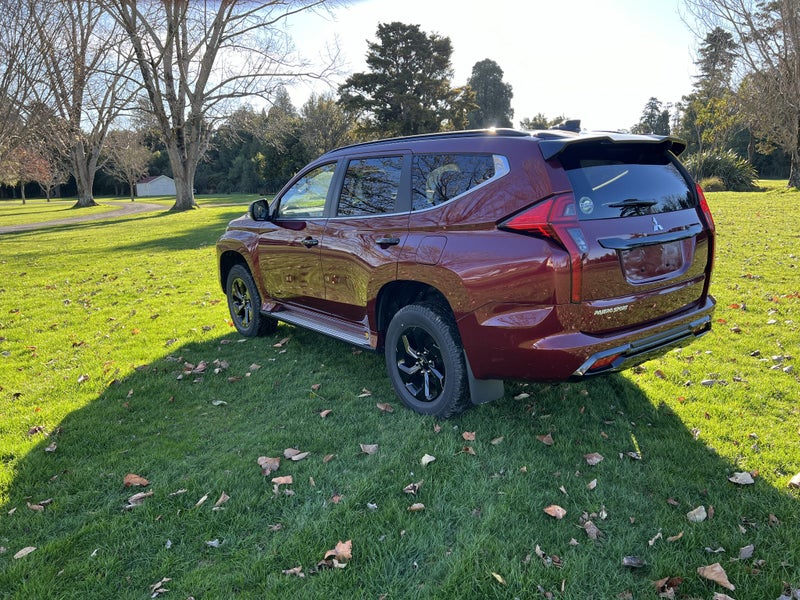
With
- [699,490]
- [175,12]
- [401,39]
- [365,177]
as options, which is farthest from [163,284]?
[401,39]

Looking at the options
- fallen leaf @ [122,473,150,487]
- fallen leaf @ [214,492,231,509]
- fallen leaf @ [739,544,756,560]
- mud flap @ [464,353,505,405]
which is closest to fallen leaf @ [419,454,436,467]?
mud flap @ [464,353,505,405]

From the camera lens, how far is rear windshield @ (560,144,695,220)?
9.61 ft

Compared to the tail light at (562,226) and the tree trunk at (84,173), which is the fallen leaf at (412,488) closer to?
the tail light at (562,226)

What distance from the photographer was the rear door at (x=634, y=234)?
284cm

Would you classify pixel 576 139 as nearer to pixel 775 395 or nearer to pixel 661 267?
pixel 661 267

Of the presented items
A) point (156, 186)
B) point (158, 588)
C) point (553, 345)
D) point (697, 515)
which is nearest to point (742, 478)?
point (697, 515)

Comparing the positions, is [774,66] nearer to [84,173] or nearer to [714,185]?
[714,185]

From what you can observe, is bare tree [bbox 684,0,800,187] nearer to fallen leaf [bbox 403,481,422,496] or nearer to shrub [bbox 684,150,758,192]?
shrub [bbox 684,150,758,192]

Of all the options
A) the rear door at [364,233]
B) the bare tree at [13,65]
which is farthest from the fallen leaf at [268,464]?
the bare tree at [13,65]

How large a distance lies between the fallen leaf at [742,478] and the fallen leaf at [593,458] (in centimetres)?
68

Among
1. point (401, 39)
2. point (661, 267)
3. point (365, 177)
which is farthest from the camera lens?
point (401, 39)

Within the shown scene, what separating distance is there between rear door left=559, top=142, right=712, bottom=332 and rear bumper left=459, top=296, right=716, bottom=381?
0.29 feet

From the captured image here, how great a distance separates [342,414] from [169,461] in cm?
123

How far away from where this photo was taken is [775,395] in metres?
3.84
